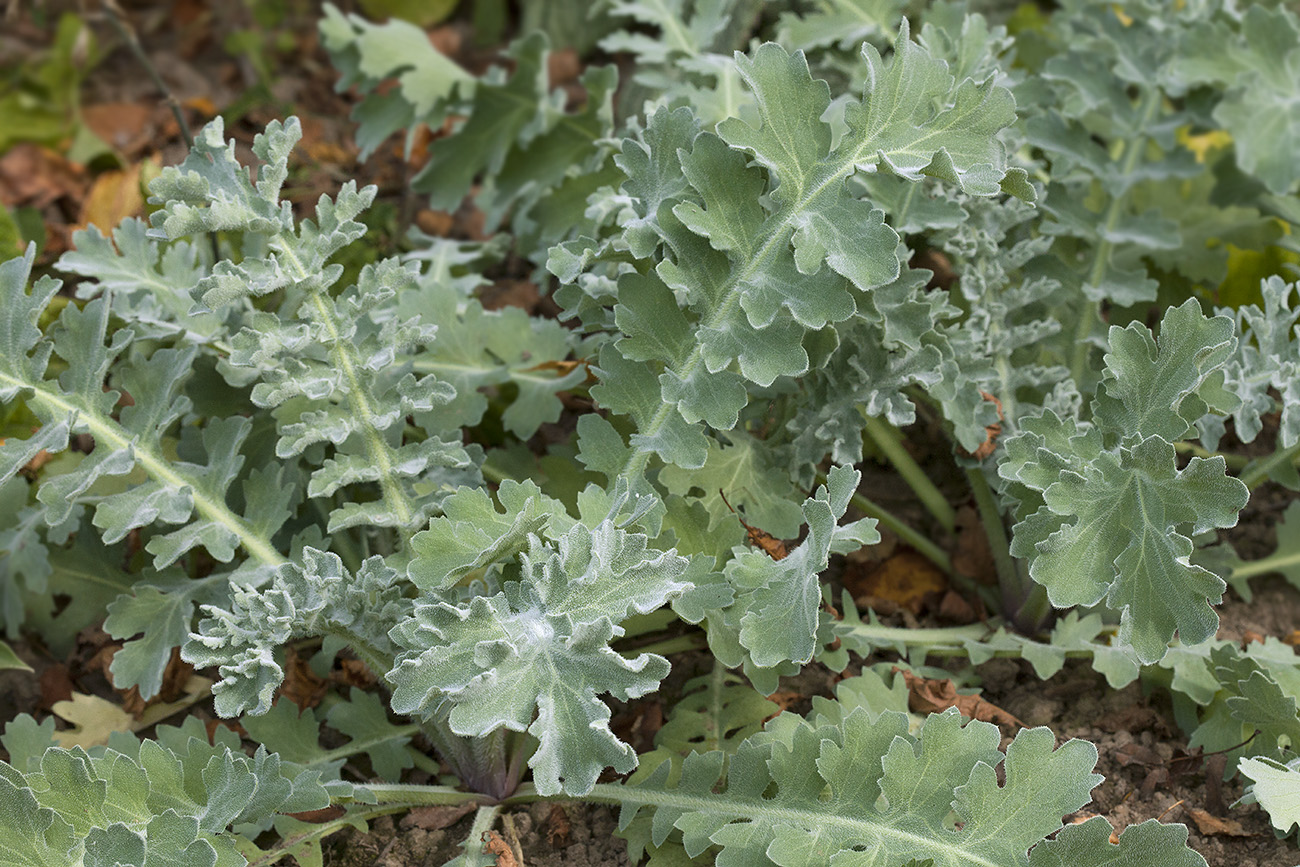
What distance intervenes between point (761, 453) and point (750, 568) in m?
0.36

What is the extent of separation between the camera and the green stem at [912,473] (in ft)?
6.95

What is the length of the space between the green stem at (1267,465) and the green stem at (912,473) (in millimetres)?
530

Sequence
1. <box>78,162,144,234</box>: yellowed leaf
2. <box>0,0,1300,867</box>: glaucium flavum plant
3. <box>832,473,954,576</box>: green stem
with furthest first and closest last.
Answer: <box>78,162,144,234</box>: yellowed leaf → <box>832,473,954,576</box>: green stem → <box>0,0,1300,867</box>: glaucium flavum plant

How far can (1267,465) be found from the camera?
6.38 feet

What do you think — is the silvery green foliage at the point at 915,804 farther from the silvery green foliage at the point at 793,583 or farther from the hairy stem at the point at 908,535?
the hairy stem at the point at 908,535

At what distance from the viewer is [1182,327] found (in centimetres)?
159

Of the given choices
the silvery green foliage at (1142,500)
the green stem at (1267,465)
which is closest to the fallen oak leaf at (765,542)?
the silvery green foliage at (1142,500)

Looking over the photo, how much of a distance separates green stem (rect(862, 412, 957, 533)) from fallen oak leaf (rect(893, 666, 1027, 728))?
1.35 ft

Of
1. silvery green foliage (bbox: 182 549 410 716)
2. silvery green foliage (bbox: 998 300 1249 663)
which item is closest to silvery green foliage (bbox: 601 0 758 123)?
silvery green foliage (bbox: 998 300 1249 663)

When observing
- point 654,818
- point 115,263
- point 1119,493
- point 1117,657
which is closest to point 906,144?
point 1119,493

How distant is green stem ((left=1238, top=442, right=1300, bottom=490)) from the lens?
1.92m

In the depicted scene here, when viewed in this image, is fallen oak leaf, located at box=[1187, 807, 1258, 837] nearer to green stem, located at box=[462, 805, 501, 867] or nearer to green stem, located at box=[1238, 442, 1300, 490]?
green stem, located at box=[1238, 442, 1300, 490]

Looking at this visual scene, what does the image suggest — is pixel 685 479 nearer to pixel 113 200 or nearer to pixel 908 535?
pixel 908 535

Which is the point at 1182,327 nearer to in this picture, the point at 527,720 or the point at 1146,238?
the point at 1146,238
